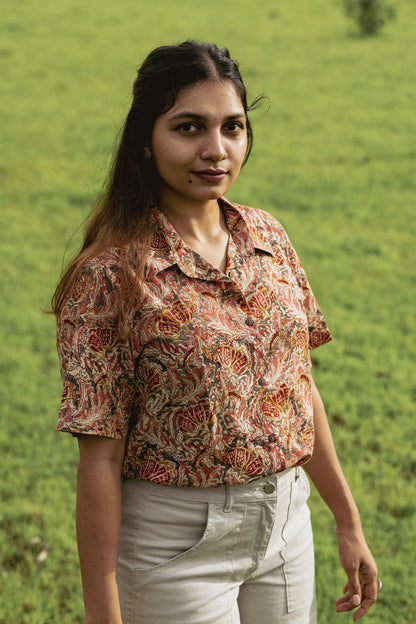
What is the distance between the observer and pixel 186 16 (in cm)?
1484

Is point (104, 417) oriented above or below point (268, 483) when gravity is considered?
above

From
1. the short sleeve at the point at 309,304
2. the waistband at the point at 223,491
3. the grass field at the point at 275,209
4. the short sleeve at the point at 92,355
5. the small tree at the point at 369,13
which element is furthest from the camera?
the small tree at the point at 369,13

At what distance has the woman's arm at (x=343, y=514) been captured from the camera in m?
2.03

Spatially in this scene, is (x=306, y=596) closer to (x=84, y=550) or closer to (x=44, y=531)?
(x=84, y=550)

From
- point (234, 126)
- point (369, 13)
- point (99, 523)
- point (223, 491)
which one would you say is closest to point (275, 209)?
point (234, 126)

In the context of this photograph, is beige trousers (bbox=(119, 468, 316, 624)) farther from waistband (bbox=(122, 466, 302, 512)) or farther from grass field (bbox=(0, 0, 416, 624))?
grass field (bbox=(0, 0, 416, 624))

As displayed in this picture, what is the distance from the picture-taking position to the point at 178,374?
1614 mm

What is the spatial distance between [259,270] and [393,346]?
339 centimetres

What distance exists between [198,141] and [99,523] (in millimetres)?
866

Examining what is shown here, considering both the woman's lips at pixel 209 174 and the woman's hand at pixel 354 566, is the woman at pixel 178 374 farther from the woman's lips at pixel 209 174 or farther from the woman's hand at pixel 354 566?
the woman's hand at pixel 354 566

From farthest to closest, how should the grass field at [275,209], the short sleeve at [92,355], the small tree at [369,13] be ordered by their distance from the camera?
the small tree at [369,13] < the grass field at [275,209] < the short sleeve at [92,355]

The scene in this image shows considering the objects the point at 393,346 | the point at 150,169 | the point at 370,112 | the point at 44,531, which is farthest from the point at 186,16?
the point at 150,169

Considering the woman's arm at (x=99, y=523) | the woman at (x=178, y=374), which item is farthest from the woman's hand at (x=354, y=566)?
the woman's arm at (x=99, y=523)

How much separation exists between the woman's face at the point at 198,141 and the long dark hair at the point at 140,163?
0.09 feet
